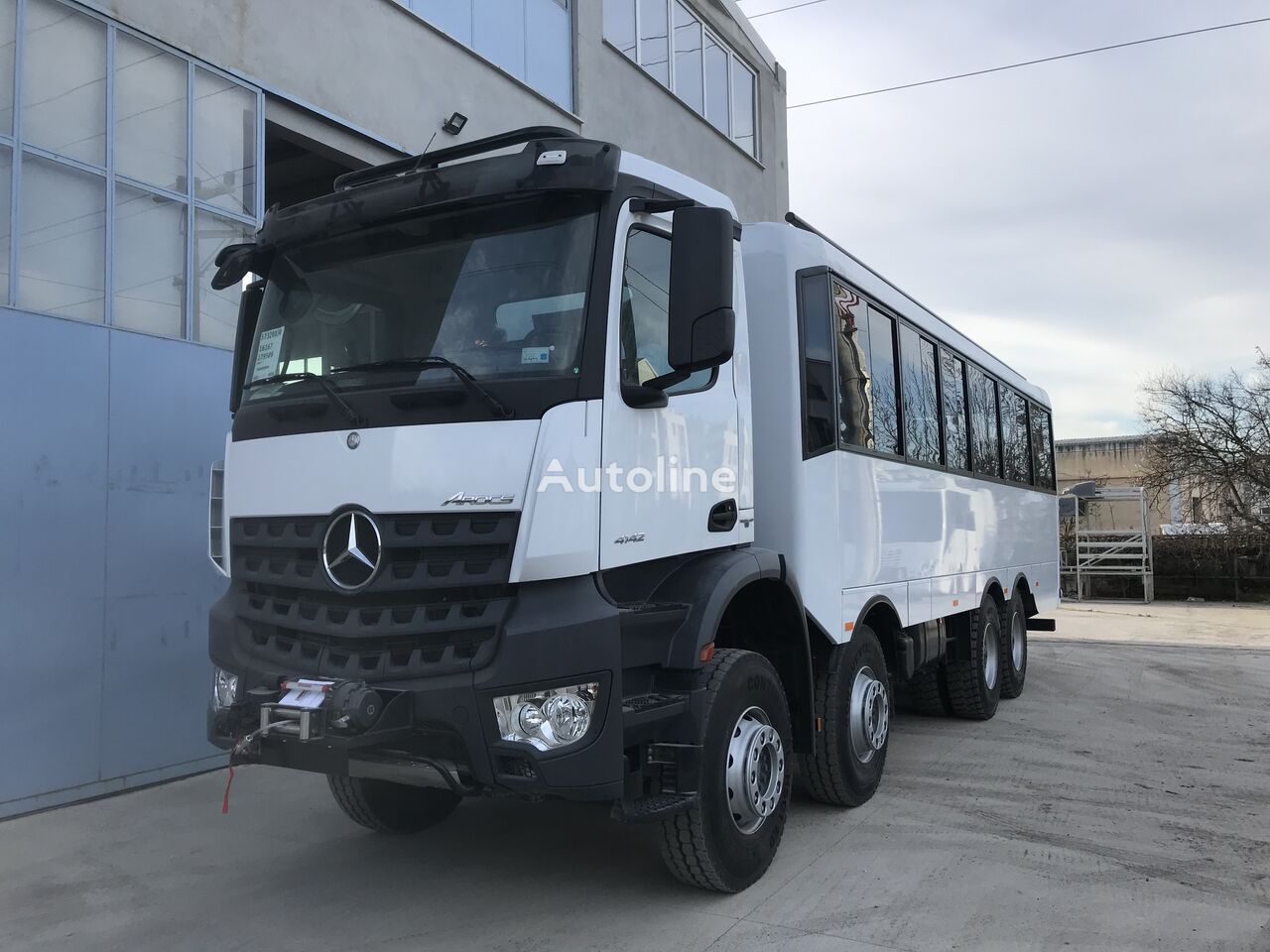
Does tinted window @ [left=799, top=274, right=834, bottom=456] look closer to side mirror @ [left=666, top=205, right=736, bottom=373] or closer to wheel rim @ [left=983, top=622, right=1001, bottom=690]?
side mirror @ [left=666, top=205, right=736, bottom=373]

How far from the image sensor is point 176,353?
6832 mm

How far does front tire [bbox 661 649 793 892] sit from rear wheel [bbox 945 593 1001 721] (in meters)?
4.12

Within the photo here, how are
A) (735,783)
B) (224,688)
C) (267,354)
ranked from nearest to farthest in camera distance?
(224,688)
(735,783)
(267,354)

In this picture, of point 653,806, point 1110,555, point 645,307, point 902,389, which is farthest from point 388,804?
point 1110,555

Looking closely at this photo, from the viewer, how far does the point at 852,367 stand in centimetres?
574

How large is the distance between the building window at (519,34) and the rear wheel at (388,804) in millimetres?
7189

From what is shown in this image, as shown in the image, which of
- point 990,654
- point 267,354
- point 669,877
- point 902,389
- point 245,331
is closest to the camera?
point 267,354

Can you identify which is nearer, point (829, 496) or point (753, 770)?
point (753, 770)

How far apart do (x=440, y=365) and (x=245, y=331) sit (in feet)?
4.87

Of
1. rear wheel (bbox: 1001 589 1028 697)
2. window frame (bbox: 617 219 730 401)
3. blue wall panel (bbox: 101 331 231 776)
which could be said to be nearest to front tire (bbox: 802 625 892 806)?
window frame (bbox: 617 219 730 401)

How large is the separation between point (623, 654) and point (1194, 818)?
12.7 ft

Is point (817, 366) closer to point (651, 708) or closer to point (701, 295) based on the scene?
point (701, 295)

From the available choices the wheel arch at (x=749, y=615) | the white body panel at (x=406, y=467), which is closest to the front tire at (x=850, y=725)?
the wheel arch at (x=749, y=615)

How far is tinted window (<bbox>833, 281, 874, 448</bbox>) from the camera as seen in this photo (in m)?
5.53
